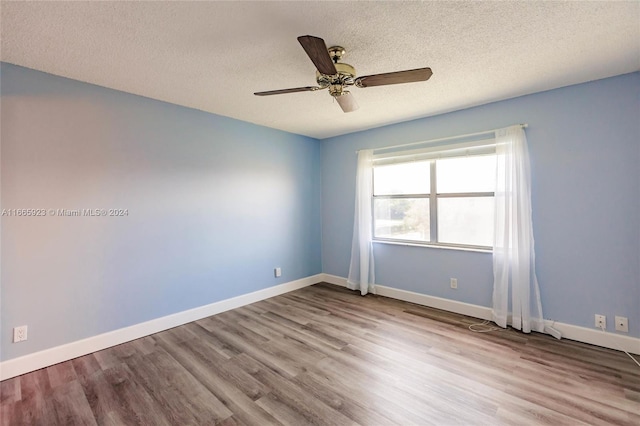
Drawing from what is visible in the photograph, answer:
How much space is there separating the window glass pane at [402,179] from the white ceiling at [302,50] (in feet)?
3.80

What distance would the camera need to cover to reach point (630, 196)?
7.99 ft

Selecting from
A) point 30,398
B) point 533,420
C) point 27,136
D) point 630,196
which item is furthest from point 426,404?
point 27,136

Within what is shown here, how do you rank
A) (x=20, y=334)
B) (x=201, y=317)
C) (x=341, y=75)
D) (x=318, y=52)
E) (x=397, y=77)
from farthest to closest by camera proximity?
(x=201, y=317)
(x=20, y=334)
(x=341, y=75)
(x=397, y=77)
(x=318, y=52)

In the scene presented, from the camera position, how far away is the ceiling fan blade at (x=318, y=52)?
1.46m

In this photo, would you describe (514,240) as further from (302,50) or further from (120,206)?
(120,206)

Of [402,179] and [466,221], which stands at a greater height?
[402,179]

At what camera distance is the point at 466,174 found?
3402mm

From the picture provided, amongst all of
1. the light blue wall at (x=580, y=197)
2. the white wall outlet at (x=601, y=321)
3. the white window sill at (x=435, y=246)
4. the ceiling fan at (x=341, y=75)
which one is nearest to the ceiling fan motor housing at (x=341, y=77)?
the ceiling fan at (x=341, y=75)

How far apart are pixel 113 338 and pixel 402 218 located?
145 inches

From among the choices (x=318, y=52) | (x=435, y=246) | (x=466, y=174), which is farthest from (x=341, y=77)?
(x=435, y=246)

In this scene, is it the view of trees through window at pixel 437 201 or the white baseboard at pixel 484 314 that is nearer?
the white baseboard at pixel 484 314

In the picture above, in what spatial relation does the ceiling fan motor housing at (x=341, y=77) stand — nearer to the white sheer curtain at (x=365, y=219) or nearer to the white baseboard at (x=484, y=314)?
the white sheer curtain at (x=365, y=219)

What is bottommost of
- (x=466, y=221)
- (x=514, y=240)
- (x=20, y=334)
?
(x=20, y=334)

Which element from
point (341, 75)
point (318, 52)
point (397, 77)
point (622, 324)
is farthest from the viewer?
point (622, 324)
